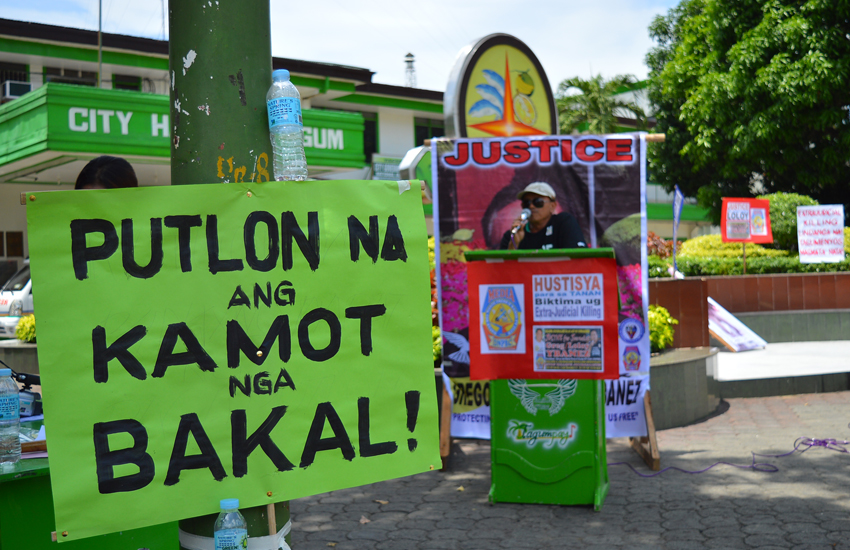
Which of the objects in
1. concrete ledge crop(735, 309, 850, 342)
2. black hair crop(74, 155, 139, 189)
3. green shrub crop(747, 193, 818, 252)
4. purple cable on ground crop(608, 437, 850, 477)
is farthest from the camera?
green shrub crop(747, 193, 818, 252)

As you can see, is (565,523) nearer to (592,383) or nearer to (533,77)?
(592,383)

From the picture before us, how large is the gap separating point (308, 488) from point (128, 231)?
915 millimetres

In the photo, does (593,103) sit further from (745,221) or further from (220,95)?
(220,95)

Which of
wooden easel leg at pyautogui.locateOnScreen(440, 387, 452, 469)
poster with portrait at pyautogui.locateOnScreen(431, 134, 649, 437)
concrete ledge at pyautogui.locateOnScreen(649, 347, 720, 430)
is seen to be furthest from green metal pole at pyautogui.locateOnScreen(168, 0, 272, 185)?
concrete ledge at pyautogui.locateOnScreen(649, 347, 720, 430)

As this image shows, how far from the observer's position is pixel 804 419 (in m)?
7.46

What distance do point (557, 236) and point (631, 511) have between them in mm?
1953

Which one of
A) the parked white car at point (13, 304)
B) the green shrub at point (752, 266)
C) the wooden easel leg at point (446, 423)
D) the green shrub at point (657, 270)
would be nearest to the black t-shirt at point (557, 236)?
the wooden easel leg at point (446, 423)

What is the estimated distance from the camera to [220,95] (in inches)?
84.7

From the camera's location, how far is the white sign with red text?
47.8 ft

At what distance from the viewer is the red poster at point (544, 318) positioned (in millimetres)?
4734

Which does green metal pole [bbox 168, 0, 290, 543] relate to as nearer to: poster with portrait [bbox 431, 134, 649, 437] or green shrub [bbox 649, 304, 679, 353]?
poster with portrait [bbox 431, 134, 649, 437]

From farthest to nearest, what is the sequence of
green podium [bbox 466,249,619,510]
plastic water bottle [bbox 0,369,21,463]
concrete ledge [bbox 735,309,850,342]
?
concrete ledge [bbox 735,309,850,342] < green podium [bbox 466,249,619,510] < plastic water bottle [bbox 0,369,21,463]

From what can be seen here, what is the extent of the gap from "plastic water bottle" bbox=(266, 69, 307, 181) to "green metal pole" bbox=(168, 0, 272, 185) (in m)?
0.03

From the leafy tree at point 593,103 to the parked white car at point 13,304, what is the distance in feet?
66.8
